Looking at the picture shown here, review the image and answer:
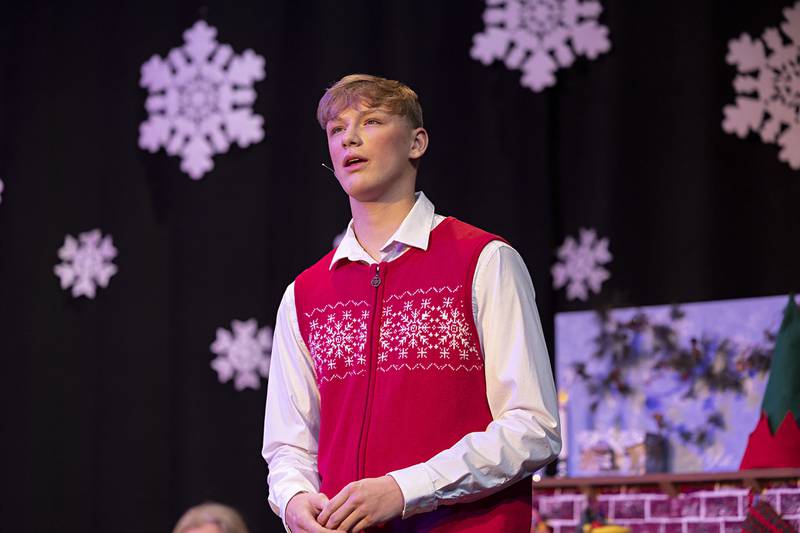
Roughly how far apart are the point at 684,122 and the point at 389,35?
980 mm

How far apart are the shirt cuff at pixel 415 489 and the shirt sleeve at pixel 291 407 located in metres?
0.24

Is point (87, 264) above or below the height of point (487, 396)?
A: above

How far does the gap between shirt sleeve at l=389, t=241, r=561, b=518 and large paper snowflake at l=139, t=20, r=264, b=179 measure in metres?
2.36

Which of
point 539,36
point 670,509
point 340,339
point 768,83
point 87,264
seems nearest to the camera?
point 340,339

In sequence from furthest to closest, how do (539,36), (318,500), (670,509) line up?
(539,36) → (670,509) → (318,500)

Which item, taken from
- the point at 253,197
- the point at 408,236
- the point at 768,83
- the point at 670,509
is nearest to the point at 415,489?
the point at 408,236

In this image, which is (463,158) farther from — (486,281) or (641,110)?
(486,281)

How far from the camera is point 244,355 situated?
3.79 metres

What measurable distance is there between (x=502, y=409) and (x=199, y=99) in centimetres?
267

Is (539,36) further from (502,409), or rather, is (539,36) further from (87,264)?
(502,409)

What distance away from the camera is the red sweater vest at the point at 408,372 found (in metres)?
1.60

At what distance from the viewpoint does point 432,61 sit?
3627 mm

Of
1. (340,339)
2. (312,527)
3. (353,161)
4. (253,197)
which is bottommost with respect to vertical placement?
(312,527)

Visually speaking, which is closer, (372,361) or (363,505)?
(363,505)
